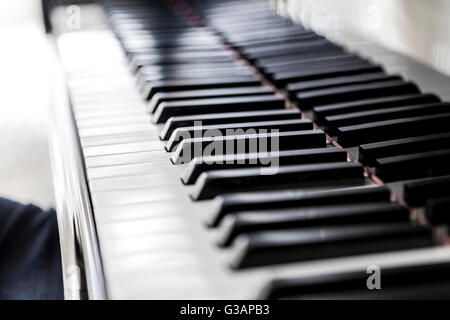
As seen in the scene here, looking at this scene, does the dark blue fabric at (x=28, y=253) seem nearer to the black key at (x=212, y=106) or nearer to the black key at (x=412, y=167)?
the black key at (x=212, y=106)

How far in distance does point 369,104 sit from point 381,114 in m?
0.08

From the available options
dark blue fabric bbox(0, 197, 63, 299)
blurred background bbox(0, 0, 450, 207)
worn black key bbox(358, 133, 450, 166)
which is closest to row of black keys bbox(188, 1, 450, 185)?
worn black key bbox(358, 133, 450, 166)

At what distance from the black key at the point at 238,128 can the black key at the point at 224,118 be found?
3 centimetres

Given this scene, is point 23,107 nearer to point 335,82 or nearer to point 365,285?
point 335,82

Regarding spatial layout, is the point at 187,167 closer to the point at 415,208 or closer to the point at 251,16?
the point at 415,208

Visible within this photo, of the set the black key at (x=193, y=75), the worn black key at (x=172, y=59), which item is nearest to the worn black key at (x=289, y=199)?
the black key at (x=193, y=75)

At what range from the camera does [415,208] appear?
990 millimetres

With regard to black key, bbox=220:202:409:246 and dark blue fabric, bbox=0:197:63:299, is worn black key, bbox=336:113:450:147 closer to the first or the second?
black key, bbox=220:202:409:246

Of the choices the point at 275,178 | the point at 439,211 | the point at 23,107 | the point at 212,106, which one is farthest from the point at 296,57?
the point at 23,107

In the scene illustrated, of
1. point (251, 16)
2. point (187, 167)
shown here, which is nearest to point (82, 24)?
point (251, 16)

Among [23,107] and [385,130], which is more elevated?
[385,130]

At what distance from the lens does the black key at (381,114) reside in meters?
1.31

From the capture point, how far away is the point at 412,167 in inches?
42.6

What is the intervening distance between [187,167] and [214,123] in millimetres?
235
